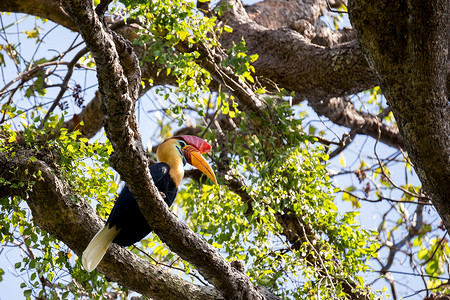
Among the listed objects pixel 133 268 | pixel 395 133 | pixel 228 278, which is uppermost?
pixel 395 133

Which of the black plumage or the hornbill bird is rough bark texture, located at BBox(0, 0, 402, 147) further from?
the black plumage

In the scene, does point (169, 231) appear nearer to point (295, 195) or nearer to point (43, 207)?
point (43, 207)

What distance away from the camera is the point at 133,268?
2.37 meters

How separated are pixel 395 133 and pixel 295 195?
2.00 meters

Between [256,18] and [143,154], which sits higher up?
[256,18]

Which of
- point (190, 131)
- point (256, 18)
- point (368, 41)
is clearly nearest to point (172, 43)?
point (368, 41)

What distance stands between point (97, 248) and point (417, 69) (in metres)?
1.43

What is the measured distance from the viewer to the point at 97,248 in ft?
7.35

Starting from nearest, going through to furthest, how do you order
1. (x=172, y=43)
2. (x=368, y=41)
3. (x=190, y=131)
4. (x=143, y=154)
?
(x=143, y=154) → (x=368, y=41) → (x=172, y=43) → (x=190, y=131)

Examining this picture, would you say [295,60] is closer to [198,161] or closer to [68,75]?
[198,161]

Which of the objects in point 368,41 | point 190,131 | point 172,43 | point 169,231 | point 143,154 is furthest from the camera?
point 190,131

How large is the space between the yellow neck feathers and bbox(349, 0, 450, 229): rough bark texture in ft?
3.19

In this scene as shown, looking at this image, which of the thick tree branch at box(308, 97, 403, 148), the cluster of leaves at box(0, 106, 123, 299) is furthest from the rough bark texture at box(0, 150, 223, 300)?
the thick tree branch at box(308, 97, 403, 148)

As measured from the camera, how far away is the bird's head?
2.69 metres
